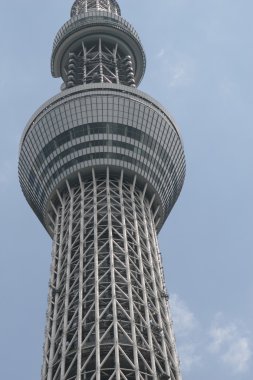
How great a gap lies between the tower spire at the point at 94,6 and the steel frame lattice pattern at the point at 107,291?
55314 mm

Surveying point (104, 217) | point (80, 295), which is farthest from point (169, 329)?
point (104, 217)

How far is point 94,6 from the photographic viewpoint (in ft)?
479

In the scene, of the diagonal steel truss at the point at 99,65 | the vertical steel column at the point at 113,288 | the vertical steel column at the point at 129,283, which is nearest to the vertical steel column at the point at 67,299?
the vertical steel column at the point at 113,288

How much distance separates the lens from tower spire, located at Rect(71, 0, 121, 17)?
144 m

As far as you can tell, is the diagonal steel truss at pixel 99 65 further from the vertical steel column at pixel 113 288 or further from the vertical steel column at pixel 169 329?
the vertical steel column at pixel 169 329

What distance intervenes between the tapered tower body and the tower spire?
26.9m

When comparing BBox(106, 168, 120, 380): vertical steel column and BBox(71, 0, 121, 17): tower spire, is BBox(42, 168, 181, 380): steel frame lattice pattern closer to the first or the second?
BBox(106, 168, 120, 380): vertical steel column

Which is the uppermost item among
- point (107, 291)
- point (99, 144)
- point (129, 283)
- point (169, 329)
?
point (99, 144)

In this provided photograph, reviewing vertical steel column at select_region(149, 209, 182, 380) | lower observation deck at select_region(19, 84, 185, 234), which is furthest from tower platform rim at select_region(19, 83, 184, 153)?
vertical steel column at select_region(149, 209, 182, 380)

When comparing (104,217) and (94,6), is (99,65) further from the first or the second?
(104,217)

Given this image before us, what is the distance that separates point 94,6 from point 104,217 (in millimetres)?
64652

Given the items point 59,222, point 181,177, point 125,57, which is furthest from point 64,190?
point 125,57

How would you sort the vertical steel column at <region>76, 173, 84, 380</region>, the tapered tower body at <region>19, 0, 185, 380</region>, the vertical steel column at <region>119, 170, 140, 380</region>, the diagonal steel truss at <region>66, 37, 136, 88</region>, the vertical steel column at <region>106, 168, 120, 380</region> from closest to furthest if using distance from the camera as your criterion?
the vertical steel column at <region>106, 168, 120, 380</region>, the vertical steel column at <region>119, 170, 140, 380</region>, the vertical steel column at <region>76, 173, 84, 380</region>, the tapered tower body at <region>19, 0, 185, 380</region>, the diagonal steel truss at <region>66, 37, 136, 88</region>

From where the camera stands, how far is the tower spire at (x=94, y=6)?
474 ft
